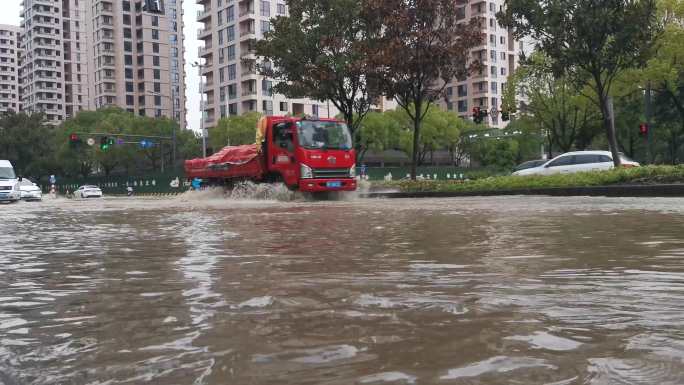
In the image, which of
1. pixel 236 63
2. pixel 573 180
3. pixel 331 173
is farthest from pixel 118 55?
pixel 573 180

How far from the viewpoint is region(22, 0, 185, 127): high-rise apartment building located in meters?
105

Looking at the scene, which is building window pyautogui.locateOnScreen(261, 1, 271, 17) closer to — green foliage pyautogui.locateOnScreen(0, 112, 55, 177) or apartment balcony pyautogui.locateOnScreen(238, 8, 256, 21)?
apartment balcony pyautogui.locateOnScreen(238, 8, 256, 21)

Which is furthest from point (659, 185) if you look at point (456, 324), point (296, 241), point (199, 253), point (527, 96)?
point (527, 96)

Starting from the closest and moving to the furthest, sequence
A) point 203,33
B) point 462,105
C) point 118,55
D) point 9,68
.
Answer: point 203,33
point 462,105
point 118,55
point 9,68

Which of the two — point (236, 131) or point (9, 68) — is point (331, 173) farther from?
point (9, 68)

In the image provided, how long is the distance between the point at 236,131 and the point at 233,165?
40.2 metres

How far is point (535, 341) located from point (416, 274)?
5.57ft

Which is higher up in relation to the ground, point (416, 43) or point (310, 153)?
point (416, 43)

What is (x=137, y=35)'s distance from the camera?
107188 millimetres

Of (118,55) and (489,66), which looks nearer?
(489,66)

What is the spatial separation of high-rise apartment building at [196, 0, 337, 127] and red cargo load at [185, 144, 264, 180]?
50.0 metres

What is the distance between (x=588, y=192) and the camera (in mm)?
16109

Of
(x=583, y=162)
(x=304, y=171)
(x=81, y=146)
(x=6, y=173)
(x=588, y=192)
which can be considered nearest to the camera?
(x=588, y=192)

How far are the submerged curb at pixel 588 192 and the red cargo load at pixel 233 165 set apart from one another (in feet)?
15.3
